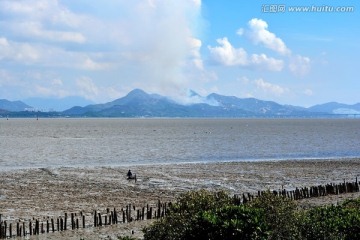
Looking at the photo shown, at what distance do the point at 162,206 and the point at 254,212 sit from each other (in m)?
20.0

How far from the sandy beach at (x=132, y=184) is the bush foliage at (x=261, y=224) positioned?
1131 centimetres

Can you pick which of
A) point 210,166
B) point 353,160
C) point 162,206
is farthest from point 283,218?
point 353,160

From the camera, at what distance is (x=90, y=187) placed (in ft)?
166

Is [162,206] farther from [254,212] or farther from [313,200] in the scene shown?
[254,212]

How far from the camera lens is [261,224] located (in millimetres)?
17312

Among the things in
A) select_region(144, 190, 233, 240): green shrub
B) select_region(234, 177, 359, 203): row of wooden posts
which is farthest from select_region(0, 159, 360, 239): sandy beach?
select_region(144, 190, 233, 240): green shrub

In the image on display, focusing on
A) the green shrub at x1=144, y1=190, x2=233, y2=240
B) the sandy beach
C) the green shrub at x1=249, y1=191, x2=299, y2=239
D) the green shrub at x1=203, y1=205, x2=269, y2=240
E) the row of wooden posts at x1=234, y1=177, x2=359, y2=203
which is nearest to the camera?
the green shrub at x1=203, y1=205, x2=269, y2=240

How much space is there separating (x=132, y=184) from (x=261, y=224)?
120ft

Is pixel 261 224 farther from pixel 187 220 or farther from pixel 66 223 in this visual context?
pixel 66 223

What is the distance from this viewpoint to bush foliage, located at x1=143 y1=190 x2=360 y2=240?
17.2 meters

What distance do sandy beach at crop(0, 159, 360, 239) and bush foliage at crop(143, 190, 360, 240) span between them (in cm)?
1131

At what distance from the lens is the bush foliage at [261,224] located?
1716 centimetres

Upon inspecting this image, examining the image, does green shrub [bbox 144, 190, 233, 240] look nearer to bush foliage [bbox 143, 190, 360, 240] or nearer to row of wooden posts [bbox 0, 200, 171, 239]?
bush foliage [bbox 143, 190, 360, 240]

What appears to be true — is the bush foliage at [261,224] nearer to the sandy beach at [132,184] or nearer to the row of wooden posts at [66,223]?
the sandy beach at [132,184]
